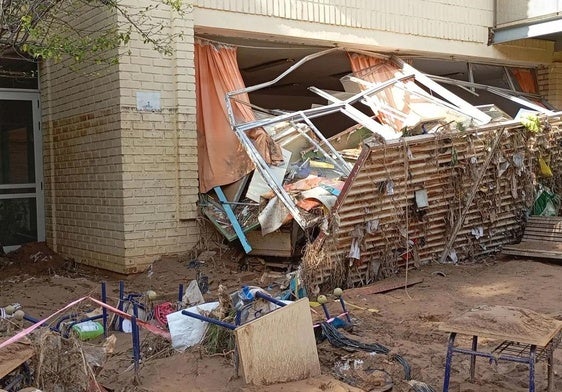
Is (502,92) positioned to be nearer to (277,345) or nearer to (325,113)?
(325,113)

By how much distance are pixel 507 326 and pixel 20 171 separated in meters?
8.00

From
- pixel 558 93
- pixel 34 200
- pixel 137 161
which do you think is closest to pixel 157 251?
pixel 137 161

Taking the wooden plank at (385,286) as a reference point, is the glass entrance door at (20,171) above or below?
above

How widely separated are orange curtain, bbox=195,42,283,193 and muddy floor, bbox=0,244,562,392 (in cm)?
109

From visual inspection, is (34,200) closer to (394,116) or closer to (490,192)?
(394,116)

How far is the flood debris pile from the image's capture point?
23.9 feet

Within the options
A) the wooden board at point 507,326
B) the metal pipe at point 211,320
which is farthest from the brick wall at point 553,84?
the metal pipe at point 211,320

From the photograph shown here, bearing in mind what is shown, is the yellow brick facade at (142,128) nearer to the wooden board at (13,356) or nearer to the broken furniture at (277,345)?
the broken furniture at (277,345)

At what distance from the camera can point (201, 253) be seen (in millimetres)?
8094

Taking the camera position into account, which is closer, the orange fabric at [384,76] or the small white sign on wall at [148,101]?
the small white sign on wall at [148,101]

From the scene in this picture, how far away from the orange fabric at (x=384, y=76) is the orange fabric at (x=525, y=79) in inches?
131

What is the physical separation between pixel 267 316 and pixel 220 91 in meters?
4.93

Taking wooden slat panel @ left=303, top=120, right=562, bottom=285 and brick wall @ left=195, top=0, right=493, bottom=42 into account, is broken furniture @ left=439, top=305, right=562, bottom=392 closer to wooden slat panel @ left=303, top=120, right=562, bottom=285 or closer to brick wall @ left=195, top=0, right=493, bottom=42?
wooden slat panel @ left=303, top=120, right=562, bottom=285

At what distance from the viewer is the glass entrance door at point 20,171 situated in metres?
9.60
